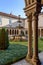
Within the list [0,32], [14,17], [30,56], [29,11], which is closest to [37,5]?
[29,11]

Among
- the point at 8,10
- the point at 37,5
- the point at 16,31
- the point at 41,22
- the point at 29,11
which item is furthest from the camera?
the point at 8,10

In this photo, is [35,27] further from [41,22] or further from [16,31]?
[41,22]

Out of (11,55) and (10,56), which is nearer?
(10,56)

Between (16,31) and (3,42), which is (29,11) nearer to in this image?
(3,42)

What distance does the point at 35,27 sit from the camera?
6203 mm

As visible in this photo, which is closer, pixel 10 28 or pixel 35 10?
pixel 35 10

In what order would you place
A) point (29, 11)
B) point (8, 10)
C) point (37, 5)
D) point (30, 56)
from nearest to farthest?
point (37, 5), point (29, 11), point (30, 56), point (8, 10)

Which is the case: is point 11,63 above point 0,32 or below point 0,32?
below

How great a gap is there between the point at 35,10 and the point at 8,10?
2943cm

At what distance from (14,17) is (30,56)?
1117 inches

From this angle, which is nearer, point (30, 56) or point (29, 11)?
point (29, 11)

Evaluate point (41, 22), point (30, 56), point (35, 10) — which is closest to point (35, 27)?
point (35, 10)

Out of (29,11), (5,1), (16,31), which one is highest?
(5,1)

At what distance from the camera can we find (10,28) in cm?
2950
